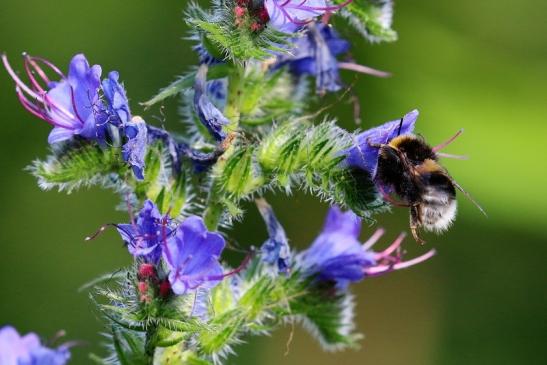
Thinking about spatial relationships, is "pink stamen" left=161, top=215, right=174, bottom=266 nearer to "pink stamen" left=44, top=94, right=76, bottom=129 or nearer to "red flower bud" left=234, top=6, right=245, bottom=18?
"pink stamen" left=44, top=94, right=76, bottom=129

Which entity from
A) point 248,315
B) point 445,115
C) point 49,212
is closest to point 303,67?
point 248,315

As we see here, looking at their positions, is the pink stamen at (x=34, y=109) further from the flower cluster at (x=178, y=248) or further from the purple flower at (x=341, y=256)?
the purple flower at (x=341, y=256)

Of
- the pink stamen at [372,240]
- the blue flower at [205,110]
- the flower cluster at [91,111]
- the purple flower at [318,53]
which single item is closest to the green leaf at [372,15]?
the purple flower at [318,53]

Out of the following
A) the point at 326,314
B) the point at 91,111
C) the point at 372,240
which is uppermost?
the point at 91,111

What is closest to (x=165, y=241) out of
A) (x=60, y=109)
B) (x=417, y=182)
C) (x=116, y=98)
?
(x=116, y=98)

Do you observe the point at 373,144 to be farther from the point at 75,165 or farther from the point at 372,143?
the point at 75,165

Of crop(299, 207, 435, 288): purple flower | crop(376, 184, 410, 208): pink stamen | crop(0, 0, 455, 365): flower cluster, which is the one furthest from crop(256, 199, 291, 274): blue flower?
crop(376, 184, 410, 208): pink stamen
